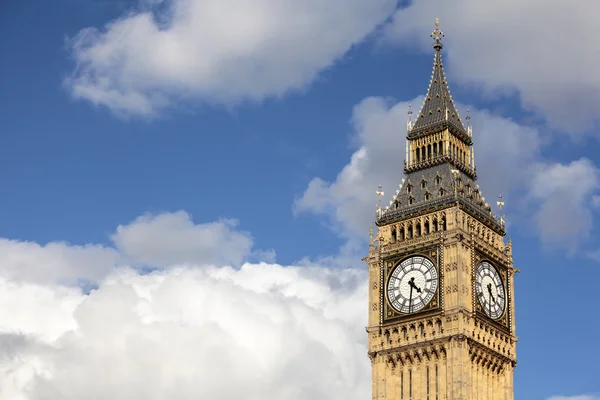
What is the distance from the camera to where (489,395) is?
12662cm

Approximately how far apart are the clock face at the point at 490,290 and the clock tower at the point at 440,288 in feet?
0.33

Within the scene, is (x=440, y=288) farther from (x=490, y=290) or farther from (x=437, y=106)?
(x=437, y=106)

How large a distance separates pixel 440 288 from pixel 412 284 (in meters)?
3.43

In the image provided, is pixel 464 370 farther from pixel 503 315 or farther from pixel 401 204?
pixel 401 204

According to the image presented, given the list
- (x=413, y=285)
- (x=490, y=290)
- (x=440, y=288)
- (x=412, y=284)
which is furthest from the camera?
(x=490, y=290)

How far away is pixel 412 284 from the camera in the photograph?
422 feet

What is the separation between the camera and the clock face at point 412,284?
5024 inches

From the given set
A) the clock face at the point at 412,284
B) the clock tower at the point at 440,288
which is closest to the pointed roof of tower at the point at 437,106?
the clock tower at the point at 440,288

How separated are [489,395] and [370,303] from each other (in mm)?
14871

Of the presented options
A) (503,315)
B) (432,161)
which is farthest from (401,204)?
(503,315)

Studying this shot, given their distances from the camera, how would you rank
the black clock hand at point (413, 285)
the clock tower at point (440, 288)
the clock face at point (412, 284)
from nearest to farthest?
the clock tower at point (440, 288) → the clock face at point (412, 284) → the black clock hand at point (413, 285)

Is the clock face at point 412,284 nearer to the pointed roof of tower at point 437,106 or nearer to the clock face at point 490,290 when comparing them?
the clock face at point 490,290

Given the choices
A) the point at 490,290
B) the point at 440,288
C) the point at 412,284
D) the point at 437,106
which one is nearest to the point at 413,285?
the point at 412,284

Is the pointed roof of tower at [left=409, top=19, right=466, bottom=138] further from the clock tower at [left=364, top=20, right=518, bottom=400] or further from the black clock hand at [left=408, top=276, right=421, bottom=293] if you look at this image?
the black clock hand at [left=408, top=276, right=421, bottom=293]
